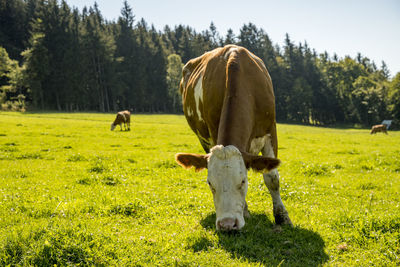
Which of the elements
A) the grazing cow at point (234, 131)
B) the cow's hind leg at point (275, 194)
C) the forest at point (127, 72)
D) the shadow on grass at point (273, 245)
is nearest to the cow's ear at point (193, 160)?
the grazing cow at point (234, 131)

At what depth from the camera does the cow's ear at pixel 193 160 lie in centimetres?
472

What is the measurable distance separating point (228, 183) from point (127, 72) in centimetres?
8141

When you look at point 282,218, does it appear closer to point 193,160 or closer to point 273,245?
point 273,245

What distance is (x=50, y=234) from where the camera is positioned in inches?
161

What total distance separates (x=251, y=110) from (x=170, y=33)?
11960 centimetres

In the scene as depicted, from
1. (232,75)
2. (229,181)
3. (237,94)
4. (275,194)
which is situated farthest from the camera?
(275,194)

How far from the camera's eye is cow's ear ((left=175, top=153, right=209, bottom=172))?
186 inches

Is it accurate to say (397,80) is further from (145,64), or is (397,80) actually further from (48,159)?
(48,159)

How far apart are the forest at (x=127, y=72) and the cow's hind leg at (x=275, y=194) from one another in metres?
62.9

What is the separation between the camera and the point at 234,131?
4777mm

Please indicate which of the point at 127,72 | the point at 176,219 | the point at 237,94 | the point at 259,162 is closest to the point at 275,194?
the point at 259,162

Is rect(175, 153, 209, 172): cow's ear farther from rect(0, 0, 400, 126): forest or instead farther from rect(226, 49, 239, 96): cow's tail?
rect(0, 0, 400, 126): forest

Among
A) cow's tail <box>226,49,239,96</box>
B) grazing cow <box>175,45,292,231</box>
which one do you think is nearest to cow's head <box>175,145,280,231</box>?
grazing cow <box>175,45,292,231</box>

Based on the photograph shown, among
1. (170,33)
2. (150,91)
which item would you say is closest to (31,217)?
(150,91)
